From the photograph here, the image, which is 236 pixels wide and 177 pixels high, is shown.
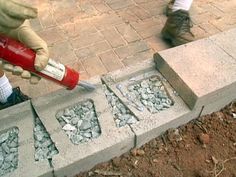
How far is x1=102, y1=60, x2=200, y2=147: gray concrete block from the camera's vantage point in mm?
2074

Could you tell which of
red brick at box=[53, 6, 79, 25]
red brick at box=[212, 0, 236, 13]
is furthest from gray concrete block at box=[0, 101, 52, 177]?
red brick at box=[212, 0, 236, 13]

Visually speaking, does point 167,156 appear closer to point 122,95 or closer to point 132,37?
point 122,95

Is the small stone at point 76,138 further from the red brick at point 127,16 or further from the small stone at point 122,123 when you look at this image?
the red brick at point 127,16

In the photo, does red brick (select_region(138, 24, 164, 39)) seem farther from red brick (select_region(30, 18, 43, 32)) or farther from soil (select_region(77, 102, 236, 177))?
soil (select_region(77, 102, 236, 177))

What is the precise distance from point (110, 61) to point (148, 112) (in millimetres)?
878

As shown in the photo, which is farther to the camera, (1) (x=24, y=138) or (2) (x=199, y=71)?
Answer: (2) (x=199, y=71)

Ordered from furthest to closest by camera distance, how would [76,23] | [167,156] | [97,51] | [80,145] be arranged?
1. [76,23]
2. [97,51]
3. [167,156]
4. [80,145]

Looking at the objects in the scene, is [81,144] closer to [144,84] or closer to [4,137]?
[4,137]

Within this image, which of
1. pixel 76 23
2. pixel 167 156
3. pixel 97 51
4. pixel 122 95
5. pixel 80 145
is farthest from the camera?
pixel 76 23

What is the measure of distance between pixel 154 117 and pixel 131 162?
1.11 ft

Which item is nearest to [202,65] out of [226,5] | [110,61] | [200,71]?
[200,71]

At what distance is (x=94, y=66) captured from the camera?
9.31 feet

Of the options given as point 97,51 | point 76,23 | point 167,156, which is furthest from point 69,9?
point 167,156

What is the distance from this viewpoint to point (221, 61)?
235cm
